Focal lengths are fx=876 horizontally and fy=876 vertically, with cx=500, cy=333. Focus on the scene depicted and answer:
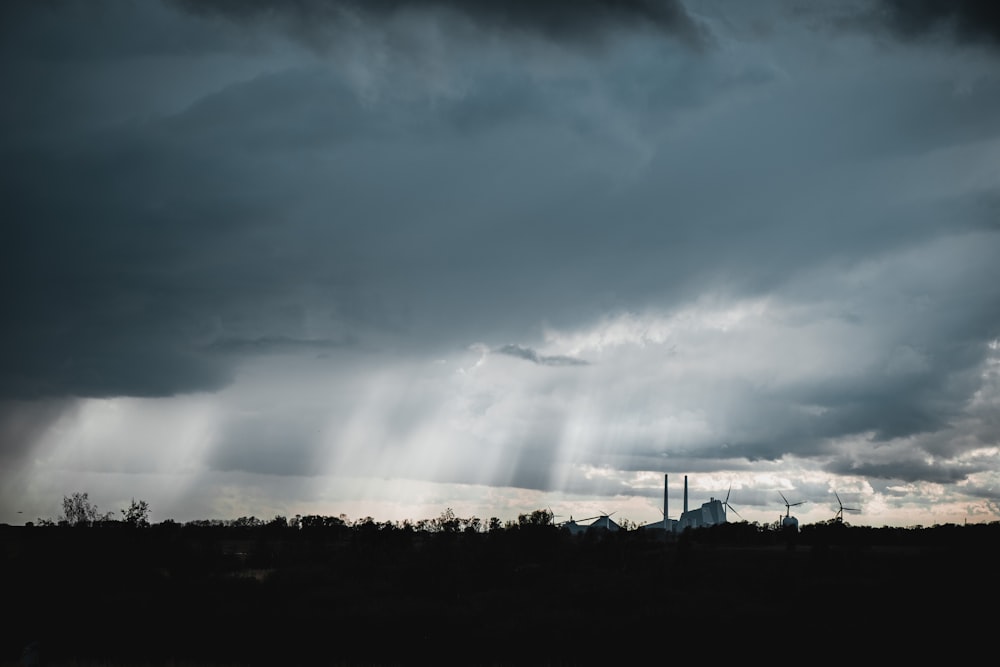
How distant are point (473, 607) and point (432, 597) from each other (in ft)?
43.6

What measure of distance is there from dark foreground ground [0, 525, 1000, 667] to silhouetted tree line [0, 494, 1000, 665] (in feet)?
0.98

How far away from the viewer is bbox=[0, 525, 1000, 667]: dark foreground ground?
257 ft

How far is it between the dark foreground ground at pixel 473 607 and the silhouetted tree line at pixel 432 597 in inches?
11.8

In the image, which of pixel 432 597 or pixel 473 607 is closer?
pixel 473 607

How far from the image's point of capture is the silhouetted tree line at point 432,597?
265ft

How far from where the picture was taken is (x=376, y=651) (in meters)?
80.8

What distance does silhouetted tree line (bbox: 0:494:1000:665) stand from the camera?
8081cm

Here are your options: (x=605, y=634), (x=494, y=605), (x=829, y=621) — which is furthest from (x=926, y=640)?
(x=494, y=605)

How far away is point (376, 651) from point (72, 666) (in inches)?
1130

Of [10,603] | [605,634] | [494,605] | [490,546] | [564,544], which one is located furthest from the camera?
[564,544]

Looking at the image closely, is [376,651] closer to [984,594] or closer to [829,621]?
[829,621]

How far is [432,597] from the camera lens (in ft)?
366

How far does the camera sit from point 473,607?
9988 cm

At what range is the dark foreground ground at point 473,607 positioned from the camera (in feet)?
257
